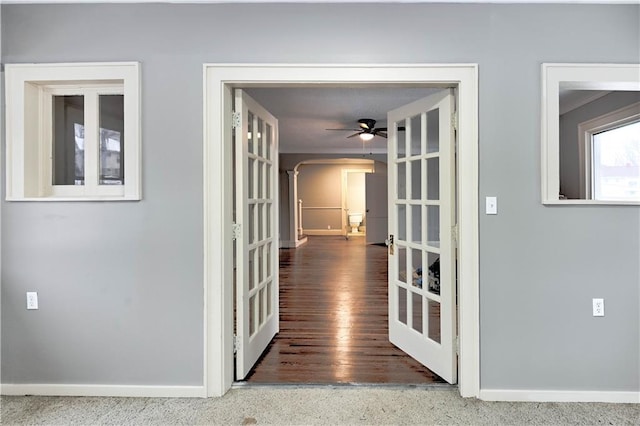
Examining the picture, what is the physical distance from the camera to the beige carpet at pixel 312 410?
6.52ft

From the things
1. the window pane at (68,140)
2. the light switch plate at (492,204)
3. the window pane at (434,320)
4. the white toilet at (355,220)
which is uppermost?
the window pane at (68,140)

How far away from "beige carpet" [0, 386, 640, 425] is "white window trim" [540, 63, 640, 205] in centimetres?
120

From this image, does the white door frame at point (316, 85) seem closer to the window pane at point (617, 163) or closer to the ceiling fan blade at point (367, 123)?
the window pane at point (617, 163)

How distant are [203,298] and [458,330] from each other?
1.61m

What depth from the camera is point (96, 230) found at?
223 cm

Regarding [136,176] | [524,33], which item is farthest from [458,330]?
[136,176]

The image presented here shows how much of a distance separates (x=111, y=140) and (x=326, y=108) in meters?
2.94

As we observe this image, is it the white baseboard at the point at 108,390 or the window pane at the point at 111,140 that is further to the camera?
the window pane at the point at 111,140

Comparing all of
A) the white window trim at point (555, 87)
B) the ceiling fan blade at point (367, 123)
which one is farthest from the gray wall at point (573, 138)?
the ceiling fan blade at point (367, 123)

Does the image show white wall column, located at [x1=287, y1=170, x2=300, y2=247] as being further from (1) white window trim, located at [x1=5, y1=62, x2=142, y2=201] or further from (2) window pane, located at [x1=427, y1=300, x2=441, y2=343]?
(1) white window trim, located at [x1=5, y1=62, x2=142, y2=201]

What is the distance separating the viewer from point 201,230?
2.21 m

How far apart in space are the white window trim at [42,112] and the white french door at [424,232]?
183 cm

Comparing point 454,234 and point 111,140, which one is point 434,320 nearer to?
point 454,234

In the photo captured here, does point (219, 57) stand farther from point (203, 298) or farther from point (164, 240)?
point (203, 298)
